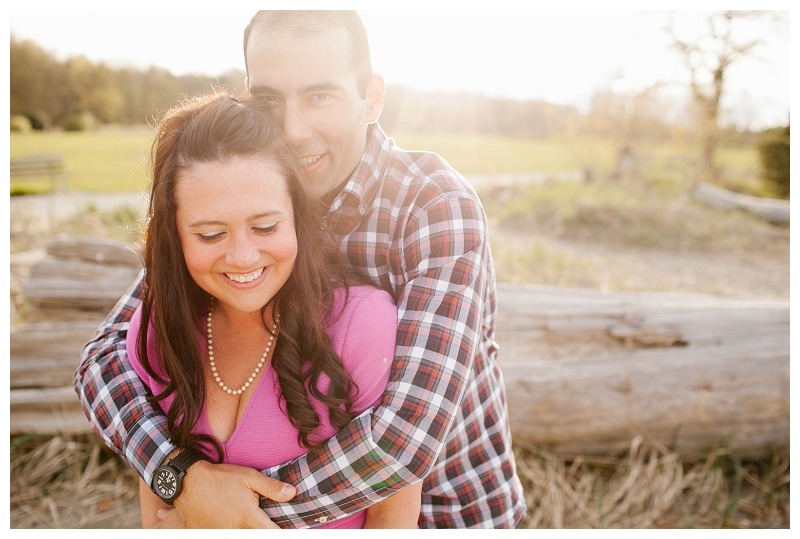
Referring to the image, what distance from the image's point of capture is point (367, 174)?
1.69 metres

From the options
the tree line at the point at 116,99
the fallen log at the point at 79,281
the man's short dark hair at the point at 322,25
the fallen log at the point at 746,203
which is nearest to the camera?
the man's short dark hair at the point at 322,25

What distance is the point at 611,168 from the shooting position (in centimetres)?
1067

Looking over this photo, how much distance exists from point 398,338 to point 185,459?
0.67m

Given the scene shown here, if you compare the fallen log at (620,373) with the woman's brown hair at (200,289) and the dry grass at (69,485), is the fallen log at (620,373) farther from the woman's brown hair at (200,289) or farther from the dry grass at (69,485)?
the woman's brown hair at (200,289)

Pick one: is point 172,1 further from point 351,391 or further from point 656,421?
point 656,421

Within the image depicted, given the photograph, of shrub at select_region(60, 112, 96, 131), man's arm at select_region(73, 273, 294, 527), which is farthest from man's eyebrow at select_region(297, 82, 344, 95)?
shrub at select_region(60, 112, 96, 131)

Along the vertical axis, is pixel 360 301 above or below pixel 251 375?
above

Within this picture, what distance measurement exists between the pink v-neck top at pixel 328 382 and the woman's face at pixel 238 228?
0.67ft

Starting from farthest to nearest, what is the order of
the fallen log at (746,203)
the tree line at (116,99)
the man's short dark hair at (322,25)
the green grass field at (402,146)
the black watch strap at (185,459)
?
1. the green grass field at (402,146)
2. the tree line at (116,99)
3. the fallen log at (746,203)
4. the man's short dark hair at (322,25)
5. the black watch strap at (185,459)

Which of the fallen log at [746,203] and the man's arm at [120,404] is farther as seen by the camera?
the fallen log at [746,203]

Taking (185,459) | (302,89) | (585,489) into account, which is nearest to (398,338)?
(185,459)

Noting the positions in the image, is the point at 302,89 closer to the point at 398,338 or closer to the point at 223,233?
the point at 223,233

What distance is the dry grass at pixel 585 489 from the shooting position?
2697 millimetres

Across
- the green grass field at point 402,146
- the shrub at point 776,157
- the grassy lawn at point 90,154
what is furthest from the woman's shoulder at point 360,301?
the shrub at point 776,157
